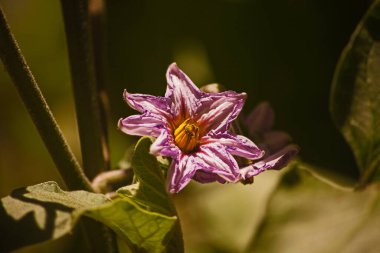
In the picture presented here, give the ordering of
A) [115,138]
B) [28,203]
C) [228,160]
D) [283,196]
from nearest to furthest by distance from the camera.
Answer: [28,203] → [228,160] → [283,196] → [115,138]

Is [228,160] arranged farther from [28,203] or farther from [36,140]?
[36,140]

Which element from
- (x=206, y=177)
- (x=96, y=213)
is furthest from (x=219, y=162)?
(x=96, y=213)

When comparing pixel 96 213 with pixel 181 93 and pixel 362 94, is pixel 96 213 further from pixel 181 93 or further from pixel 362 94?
pixel 362 94

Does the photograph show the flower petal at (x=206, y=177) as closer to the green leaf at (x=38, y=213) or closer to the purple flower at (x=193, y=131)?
the purple flower at (x=193, y=131)

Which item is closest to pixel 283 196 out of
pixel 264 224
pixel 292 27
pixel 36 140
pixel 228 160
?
pixel 264 224

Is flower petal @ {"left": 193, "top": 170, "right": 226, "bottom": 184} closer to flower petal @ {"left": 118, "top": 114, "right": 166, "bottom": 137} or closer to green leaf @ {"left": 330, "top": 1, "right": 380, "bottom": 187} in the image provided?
flower petal @ {"left": 118, "top": 114, "right": 166, "bottom": 137}

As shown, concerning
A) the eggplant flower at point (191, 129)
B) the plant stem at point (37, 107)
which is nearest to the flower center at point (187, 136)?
the eggplant flower at point (191, 129)

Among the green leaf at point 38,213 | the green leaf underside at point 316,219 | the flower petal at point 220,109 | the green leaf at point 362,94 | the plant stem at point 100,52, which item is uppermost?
the plant stem at point 100,52
